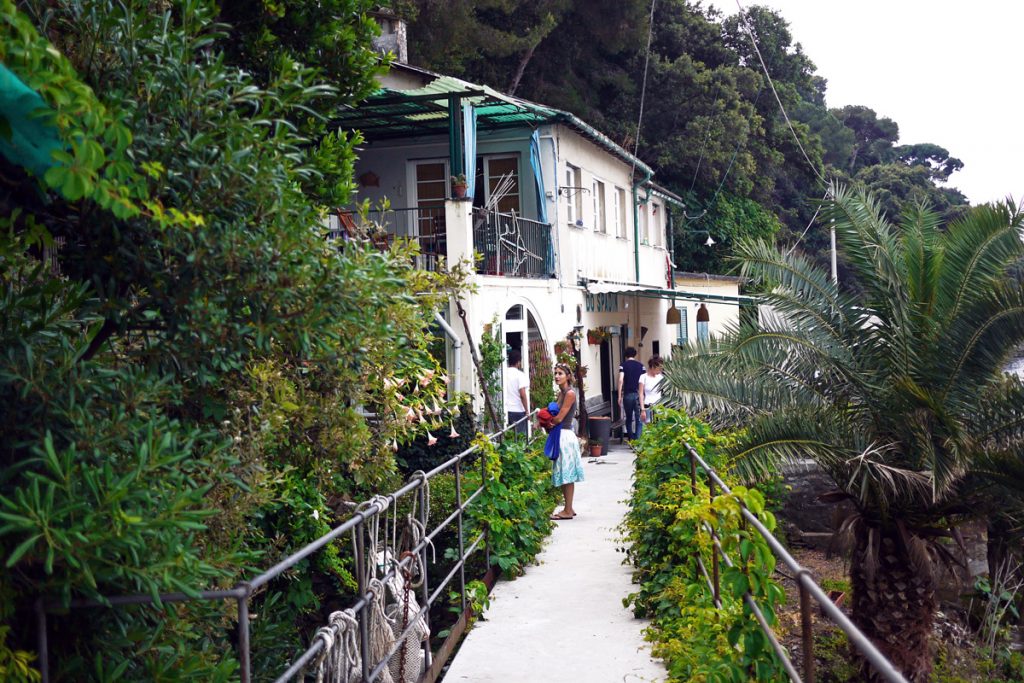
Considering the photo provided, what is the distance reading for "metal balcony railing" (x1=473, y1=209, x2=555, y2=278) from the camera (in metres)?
15.4

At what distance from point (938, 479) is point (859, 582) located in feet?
4.71

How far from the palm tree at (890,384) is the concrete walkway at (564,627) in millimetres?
1658

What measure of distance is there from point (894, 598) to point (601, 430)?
32.2 feet

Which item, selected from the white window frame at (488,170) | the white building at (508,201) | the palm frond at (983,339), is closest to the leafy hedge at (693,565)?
the palm frond at (983,339)

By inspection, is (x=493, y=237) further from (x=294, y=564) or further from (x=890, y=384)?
(x=294, y=564)

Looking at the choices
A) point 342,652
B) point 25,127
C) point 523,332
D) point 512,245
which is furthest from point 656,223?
point 25,127

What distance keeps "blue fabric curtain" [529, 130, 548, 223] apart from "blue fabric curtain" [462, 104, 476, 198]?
331cm

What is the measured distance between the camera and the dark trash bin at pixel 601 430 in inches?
719

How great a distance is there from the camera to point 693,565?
7.01 meters

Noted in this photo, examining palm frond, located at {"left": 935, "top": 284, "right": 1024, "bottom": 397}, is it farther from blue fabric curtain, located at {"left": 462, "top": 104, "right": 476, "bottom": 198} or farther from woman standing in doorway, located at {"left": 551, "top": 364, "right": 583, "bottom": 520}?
blue fabric curtain, located at {"left": 462, "top": 104, "right": 476, "bottom": 198}

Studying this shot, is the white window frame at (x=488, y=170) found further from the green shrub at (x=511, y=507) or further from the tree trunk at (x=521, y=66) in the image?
the tree trunk at (x=521, y=66)

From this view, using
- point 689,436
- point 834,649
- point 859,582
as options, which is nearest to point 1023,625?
point 834,649

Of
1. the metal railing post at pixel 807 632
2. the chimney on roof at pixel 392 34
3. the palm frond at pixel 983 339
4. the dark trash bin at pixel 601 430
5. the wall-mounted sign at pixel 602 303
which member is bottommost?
the dark trash bin at pixel 601 430

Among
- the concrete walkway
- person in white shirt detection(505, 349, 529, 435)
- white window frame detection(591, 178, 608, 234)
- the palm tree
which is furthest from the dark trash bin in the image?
the palm tree
